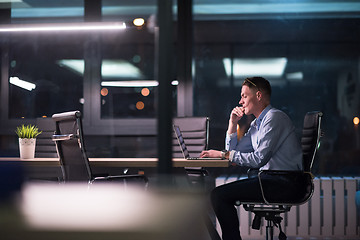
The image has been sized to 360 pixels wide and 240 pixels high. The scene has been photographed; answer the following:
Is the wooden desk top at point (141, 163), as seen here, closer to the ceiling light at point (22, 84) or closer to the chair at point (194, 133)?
the chair at point (194, 133)

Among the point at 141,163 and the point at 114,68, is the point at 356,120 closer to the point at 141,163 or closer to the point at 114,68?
the point at 114,68

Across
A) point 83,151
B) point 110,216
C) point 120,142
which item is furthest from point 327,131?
point 110,216

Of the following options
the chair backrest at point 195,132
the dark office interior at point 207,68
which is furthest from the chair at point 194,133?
the dark office interior at point 207,68

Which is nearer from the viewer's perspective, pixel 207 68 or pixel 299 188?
pixel 299 188

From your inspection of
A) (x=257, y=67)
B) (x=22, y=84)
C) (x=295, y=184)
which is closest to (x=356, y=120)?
(x=257, y=67)

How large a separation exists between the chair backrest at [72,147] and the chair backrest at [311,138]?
5.06 feet

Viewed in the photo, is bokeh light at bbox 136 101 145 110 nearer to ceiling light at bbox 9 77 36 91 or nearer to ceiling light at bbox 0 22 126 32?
ceiling light at bbox 0 22 126 32

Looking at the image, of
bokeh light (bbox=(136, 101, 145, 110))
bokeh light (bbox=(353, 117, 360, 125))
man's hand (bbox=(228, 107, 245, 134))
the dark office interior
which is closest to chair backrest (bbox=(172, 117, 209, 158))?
man's hand (bbox=(228, 107, 245, 134))

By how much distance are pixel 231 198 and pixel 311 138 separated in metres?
0.71

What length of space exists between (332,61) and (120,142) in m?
2.75

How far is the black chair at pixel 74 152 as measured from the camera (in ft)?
11.1

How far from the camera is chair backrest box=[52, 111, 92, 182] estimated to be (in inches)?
133

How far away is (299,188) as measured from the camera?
310 cm

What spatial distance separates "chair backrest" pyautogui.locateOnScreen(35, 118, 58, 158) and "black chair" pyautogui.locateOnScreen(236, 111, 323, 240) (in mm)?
2234
